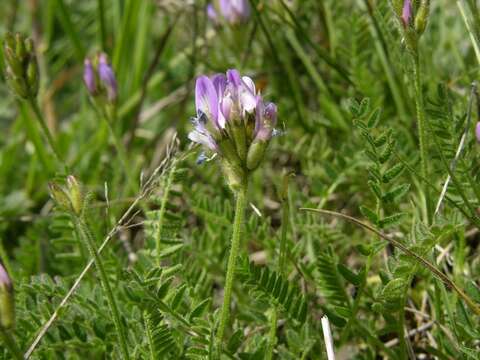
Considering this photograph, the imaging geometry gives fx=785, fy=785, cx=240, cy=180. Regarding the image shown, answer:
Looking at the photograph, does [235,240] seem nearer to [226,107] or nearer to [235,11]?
[226,107]

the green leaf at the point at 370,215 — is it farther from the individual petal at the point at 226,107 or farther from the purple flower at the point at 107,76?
the purple flower at the point at 107,76

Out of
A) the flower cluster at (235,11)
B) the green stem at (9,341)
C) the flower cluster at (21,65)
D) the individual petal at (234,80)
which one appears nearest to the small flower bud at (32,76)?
the flower cluster at (21,65)

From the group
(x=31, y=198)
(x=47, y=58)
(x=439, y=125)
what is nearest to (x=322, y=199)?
(x=439, y=125)

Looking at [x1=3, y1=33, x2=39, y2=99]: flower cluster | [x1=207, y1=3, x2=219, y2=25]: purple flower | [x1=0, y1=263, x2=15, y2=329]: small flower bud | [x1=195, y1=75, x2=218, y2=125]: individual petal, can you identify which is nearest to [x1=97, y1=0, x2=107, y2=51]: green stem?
[x1=207, y1=3, x2=219, y2=25]: purple flower

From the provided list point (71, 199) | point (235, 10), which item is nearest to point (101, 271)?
point (71, 199)

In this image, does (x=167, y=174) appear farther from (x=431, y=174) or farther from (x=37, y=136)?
(x=37, y=136)

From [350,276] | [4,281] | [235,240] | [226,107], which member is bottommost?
[350,276]

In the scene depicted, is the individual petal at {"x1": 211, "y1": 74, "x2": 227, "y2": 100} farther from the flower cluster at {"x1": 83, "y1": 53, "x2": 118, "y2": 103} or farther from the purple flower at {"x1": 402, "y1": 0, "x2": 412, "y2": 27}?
the flower cluster at {"x1": 83, "y1": 53, "x2": 118, "y2": 103}
